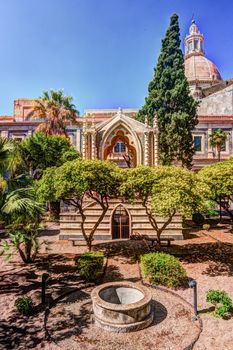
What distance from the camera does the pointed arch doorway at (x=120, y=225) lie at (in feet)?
67.4

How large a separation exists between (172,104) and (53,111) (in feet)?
45.9

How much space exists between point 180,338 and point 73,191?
8.65 metres

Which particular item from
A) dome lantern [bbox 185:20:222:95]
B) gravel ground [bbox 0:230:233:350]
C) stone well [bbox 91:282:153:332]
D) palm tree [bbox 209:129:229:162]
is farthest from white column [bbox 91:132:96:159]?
dome lantern [bbox 185:20:222:95]

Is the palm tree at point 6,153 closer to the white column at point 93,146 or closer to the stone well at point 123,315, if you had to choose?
the stone well at point 123,315

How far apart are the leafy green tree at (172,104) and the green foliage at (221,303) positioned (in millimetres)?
21376

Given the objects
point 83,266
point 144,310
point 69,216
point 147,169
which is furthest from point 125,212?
point 144,310

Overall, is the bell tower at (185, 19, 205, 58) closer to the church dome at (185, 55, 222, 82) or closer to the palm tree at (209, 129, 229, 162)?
the church dome at (185, 55, 222, 82)

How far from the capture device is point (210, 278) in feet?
39.9

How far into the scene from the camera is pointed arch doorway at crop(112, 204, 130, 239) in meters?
20.5

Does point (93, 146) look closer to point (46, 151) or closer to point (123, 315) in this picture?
point (46, 151)

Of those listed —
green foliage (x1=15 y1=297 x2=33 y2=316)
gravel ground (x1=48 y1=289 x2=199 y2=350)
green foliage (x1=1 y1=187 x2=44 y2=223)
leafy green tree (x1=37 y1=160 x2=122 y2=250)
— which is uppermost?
leafy green tree (x1=37 y1=160 x2=122 y2=250)

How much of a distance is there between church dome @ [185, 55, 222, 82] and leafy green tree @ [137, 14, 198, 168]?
3465 centimetres

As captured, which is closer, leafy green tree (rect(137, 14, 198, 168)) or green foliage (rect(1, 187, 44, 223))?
green foliage (rect(1, 187, 44, 223))

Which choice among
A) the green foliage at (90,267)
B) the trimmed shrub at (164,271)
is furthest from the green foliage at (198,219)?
the green foliage at (90,267)
